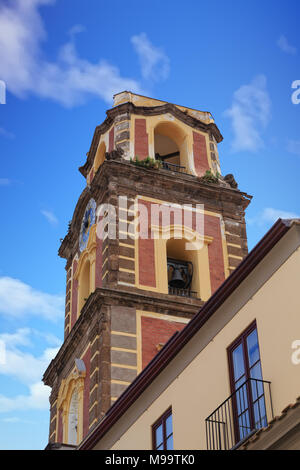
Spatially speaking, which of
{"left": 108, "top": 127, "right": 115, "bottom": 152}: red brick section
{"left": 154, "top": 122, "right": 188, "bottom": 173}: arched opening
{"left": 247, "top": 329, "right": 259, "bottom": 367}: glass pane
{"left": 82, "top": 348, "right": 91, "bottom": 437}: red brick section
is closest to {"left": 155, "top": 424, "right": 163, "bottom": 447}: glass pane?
{"left": 247, "top": 329, "right": 259, "bottom": 367}: glass pane

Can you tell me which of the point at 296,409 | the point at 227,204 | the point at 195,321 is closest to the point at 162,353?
the point at 195,321

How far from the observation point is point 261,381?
1476 centimetres

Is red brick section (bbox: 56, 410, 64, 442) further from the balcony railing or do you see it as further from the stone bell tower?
the balcony railing

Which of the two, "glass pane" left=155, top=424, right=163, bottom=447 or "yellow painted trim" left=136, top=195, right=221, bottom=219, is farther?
"yellow painted trim" left=136, top=195, right=221, bottom=219

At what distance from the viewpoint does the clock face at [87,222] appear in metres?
37.5

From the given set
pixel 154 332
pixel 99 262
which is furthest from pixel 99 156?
pixel 154 332

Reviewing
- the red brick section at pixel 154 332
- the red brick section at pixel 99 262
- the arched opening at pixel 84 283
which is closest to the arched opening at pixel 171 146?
the red brick section at pixel 99 262

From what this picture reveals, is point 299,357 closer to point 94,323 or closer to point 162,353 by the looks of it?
point 162,353

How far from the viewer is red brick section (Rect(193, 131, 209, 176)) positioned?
39406 millimetres

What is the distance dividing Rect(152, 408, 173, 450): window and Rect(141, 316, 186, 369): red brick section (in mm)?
12067

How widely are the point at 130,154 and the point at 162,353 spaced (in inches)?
806

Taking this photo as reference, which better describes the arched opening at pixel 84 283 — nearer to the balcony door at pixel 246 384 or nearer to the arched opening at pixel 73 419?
the arched opening at pixel 73 419

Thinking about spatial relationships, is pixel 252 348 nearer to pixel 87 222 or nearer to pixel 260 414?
pixel 260 414

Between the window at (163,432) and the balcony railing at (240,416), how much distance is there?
1.92 m
